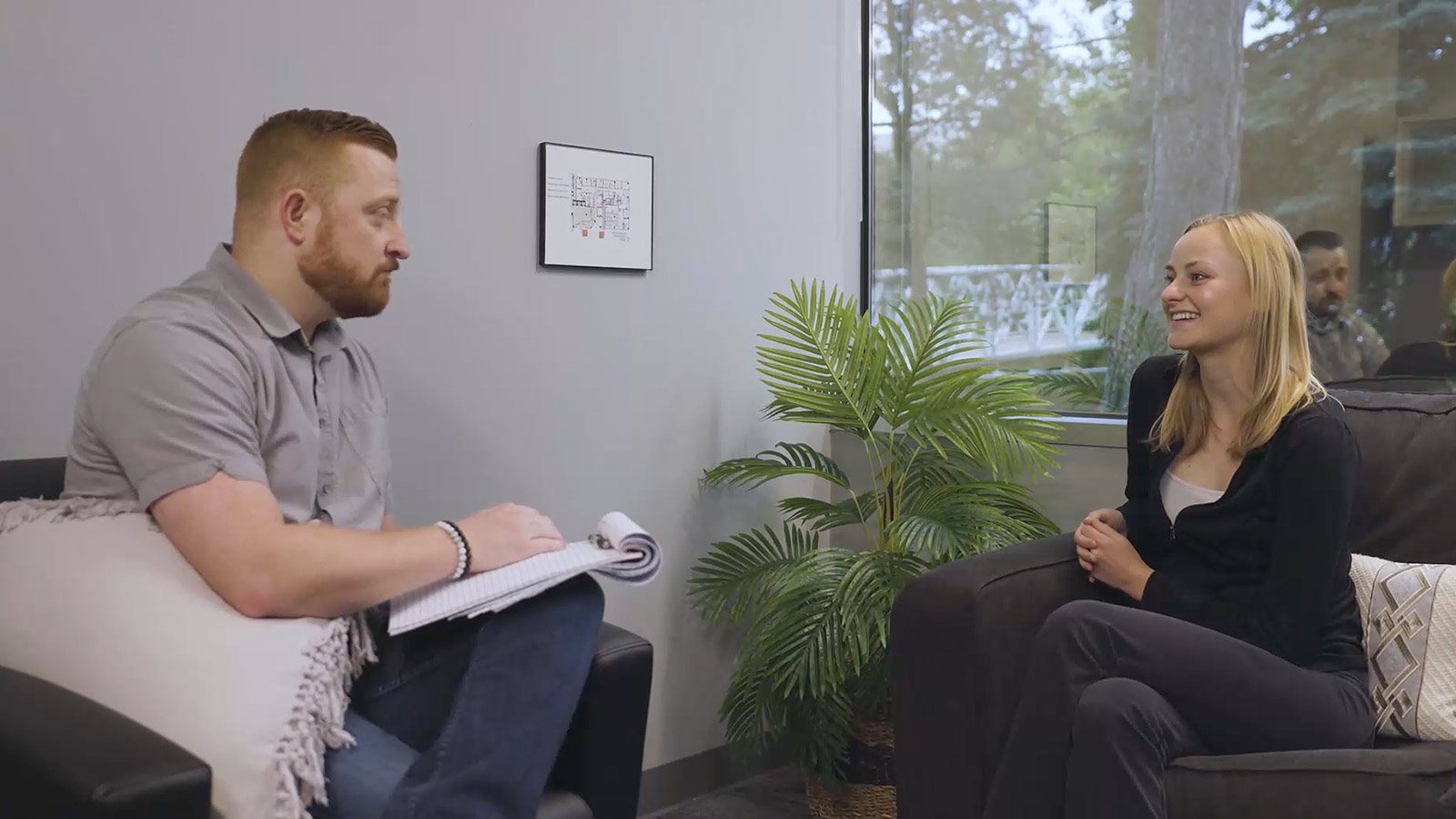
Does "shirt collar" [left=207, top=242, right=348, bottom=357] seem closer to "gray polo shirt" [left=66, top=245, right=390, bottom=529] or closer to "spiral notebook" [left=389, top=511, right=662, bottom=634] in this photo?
"gray polo shirt" [left=66, top=245, right=390, bottom=529]

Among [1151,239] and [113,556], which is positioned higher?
[1151,239]

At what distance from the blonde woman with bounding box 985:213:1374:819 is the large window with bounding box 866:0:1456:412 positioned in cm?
60

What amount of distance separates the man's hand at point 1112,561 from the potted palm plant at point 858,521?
1.21ft

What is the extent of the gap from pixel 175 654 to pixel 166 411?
A: 31 centimetres

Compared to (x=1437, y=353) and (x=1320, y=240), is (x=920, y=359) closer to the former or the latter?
(x=1320, y=240)

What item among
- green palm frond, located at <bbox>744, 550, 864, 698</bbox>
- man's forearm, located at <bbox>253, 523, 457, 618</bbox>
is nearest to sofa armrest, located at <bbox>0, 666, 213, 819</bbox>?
man's forearm, located at <bbox>253, 523, 457, 618</bbox>

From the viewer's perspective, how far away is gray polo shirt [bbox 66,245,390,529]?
1431 mm

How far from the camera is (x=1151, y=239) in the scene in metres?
2.81

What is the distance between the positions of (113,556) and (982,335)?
2234mm

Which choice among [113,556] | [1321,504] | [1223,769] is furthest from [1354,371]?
[113,556]

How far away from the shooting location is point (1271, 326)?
1991 mm

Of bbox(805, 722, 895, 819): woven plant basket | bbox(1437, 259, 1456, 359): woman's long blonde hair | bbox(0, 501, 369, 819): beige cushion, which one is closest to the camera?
bbox(0, 501, 369, 819): beige cushion

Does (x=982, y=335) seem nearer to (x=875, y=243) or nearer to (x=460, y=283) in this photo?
(x=875, y=243)

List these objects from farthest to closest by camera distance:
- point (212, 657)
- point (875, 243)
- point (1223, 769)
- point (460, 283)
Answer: point (875, 243) < point (460, 283) < point (1223, 769) < point (212, 657)
